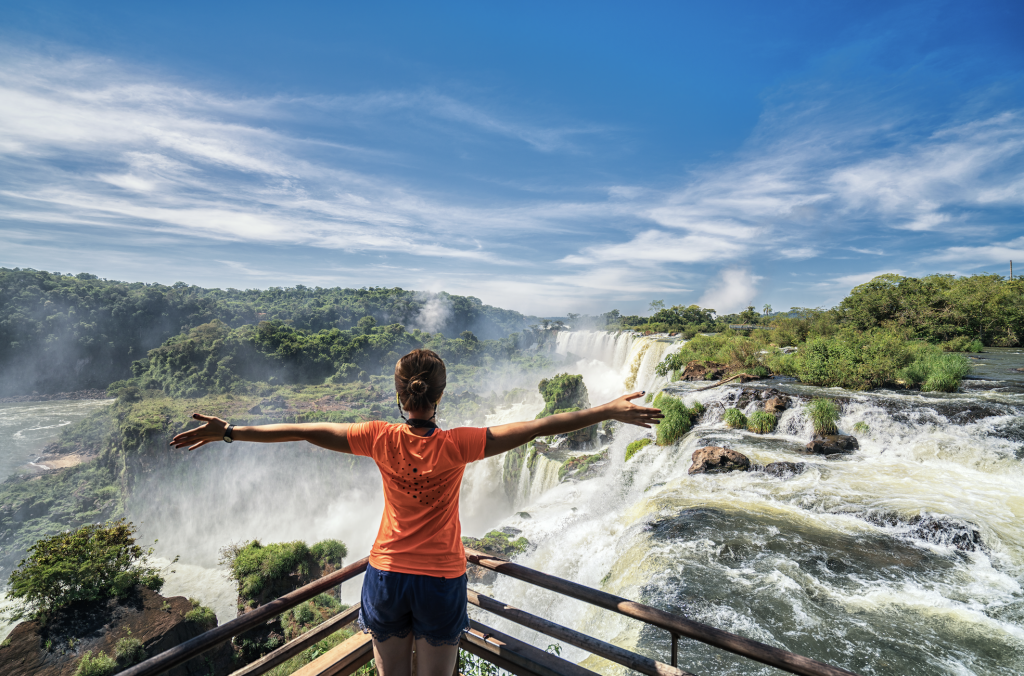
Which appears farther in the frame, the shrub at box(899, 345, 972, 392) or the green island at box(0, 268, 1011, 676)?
the green island at box(0, 268, 1011, 676)

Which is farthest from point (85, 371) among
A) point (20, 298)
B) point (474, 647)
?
point (474, 647)

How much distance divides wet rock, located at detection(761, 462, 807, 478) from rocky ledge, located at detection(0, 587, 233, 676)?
12.3 metres

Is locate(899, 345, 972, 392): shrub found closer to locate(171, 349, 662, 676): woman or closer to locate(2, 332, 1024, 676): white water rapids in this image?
locate(2, 332, 1024, 676): white water rapids

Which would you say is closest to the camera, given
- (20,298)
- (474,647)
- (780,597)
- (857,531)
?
(474,647)

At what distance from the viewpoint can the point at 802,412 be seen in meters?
9.95

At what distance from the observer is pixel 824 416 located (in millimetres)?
9297

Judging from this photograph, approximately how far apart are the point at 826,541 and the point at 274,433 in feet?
23.2

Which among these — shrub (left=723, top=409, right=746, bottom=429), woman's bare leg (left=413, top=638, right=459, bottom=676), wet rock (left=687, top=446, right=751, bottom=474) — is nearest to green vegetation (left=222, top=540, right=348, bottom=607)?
wet rock (left=687, top=446, right=751, bottom=474)

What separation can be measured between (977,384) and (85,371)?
87.8m

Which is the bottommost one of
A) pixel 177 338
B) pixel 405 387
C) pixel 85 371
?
pixel 85 371

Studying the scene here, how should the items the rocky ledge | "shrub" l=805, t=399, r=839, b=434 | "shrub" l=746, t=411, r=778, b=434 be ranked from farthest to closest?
the rocky ledge → "shrub" l=746, t=411, r=778, b=434 → "shrub" l=805, t=399, r=839, b=434

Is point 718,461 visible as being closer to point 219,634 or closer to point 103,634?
point 219,634

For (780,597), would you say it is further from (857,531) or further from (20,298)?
(20,298)

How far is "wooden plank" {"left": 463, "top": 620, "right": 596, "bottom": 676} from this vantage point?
1.99m
